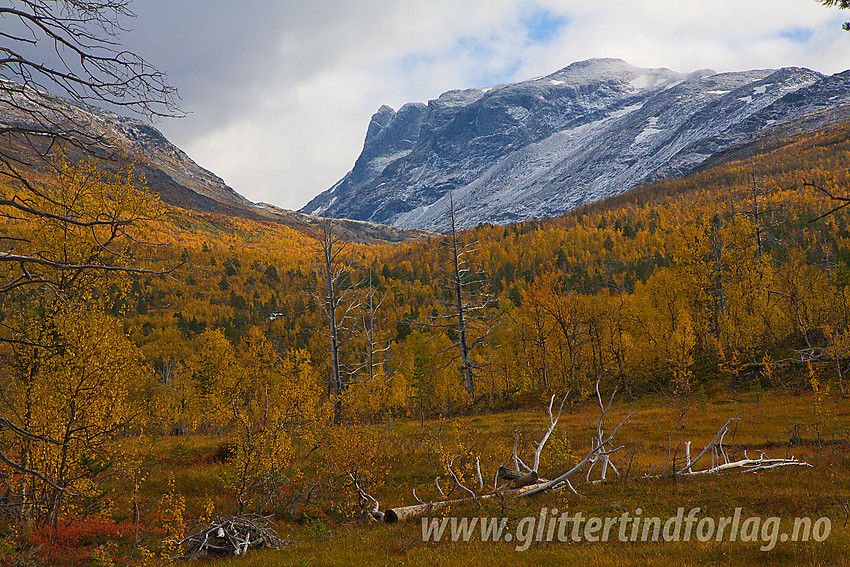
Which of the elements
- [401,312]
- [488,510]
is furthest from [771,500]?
[401,312]

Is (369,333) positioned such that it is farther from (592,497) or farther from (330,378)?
(592,497)

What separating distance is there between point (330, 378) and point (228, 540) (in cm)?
3273

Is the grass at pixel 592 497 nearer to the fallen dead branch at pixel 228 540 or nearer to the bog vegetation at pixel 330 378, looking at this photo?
the bog vegetation at pixel 330 378

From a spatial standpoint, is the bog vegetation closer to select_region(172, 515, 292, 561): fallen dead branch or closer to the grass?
the grass

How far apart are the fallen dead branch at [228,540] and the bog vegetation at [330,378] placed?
581mm

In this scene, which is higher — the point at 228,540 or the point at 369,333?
the point at 369,333

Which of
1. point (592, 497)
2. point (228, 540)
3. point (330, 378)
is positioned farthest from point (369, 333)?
point (228, 540)

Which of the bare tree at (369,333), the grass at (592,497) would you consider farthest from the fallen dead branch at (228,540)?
the bare tree at (369,333)

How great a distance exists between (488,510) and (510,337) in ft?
139

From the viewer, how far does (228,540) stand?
31.4 feet

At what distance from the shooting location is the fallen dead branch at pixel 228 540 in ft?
30.7

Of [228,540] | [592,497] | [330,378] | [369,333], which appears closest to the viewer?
[228,540]

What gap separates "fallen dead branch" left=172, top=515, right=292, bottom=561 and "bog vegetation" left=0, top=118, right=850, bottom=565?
1.91ft

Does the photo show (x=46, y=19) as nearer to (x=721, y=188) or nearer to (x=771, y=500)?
(x=771, y=500)
